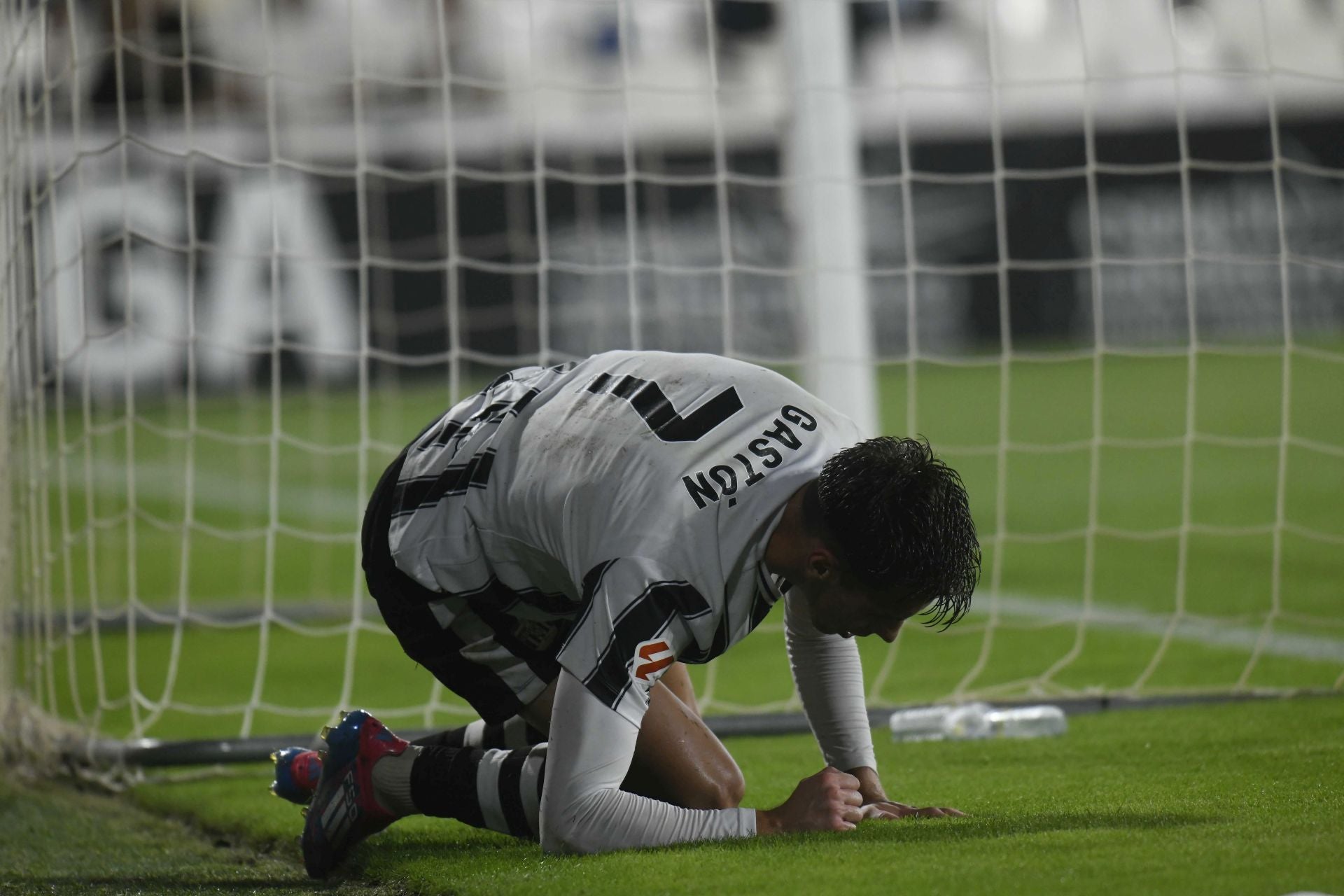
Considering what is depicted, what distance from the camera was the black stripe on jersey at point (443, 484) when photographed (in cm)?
235

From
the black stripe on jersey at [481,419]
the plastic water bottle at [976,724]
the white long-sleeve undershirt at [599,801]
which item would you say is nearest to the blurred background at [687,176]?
the plastic water bottle at [976,724]

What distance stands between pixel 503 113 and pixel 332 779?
1021 cm

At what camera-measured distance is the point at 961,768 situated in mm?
3145

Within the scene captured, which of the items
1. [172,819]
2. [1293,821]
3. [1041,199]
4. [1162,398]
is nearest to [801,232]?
[172,819]

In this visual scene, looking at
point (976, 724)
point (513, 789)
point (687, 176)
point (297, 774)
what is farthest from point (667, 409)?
point (687, 176)

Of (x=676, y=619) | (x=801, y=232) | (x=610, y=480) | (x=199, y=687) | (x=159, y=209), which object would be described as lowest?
(x=199, y=687)

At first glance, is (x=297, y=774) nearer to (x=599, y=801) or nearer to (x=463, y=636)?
(x=463, y=636)

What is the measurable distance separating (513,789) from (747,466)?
2.28 ft

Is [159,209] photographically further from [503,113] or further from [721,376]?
[721,376]

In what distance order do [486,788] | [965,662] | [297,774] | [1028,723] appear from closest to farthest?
1. [486,788]
2. [297,774]
3. [1028,723]
4. [965,662]

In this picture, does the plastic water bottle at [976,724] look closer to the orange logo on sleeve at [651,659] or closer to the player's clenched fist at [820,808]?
the player's clenched fist at [820,808]

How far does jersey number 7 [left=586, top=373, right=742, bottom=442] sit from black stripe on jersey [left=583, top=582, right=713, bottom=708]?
23cm

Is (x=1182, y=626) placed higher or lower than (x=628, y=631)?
lower

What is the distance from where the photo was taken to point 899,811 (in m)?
→ 2.43
